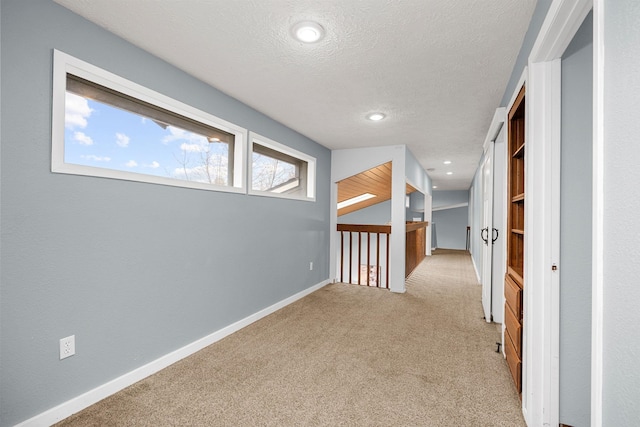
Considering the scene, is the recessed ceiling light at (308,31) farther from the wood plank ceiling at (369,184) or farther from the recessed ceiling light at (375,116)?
the wood plank ceiling at (369,184)

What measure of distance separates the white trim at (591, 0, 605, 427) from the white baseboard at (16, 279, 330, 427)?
2.27 metres

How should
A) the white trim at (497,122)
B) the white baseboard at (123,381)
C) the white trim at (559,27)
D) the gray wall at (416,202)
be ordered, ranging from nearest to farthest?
the white trim at (559,27), the white baseboard at (123,381), the white trim at (497,122), the gray wall at (416,202)

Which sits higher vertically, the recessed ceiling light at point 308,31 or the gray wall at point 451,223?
the recessed ceiling light at point 308,31

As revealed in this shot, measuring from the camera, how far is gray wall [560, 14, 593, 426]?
134 cm

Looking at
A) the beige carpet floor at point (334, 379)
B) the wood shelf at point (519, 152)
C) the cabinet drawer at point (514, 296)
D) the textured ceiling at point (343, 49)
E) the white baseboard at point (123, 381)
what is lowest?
the beige carpet floor at point (334, 379)

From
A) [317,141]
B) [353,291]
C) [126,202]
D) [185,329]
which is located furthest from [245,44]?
[353,291]

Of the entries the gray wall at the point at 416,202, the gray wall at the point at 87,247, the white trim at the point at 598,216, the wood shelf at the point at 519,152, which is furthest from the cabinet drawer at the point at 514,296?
the gray wall at the point at 416,202

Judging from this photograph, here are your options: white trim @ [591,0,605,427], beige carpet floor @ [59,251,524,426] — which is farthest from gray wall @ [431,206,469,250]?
white trim @ [591,0,605,427]

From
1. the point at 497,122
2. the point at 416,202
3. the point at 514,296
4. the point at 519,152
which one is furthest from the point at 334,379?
the point at 416,202

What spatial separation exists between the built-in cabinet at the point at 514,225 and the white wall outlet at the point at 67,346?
2.52 m

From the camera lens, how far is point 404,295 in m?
4.21

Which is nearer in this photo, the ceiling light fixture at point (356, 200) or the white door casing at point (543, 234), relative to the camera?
the white door casing at point (543, 234)

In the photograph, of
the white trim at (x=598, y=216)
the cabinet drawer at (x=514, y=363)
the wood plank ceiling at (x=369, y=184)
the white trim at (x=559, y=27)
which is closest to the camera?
the white trim at (x=598, y=216)

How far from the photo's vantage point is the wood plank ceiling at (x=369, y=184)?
219 inches
